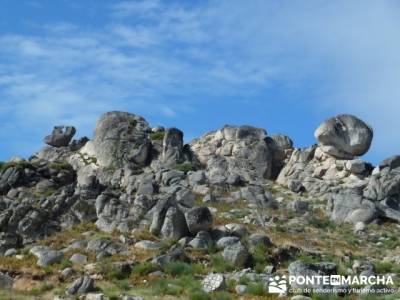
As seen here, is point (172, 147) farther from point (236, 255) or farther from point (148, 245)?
point (236, 255)

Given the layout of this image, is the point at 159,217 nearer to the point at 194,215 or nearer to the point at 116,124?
the point at 194,215

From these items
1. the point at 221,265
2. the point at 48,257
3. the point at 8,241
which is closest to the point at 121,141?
the point at 8,241

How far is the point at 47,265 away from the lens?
24281 millimetres

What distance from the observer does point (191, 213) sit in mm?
28266

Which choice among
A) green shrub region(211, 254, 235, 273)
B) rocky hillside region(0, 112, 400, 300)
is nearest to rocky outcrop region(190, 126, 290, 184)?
rocky hillside region(0, 112, 400, 300)

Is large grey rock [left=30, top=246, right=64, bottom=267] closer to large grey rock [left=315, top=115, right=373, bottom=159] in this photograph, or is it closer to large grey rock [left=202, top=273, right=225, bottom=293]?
large grey rock [left=202, top=273, right=225, bottom=293]

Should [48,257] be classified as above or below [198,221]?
below

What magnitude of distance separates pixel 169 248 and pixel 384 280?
8.25 m

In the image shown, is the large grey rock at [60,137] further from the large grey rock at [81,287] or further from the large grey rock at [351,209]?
the large grey rock at [81,287]

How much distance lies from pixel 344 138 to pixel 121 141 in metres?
17.8

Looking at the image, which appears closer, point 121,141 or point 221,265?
point 221,265

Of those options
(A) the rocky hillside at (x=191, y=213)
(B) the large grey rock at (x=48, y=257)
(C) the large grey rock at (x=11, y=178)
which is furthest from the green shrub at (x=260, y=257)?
(C) the large grey rock at (x=11, y=178)

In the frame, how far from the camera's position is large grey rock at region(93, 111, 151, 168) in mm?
52281

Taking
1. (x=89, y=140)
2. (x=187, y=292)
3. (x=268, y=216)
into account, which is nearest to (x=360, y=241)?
(x=268, y=216)
